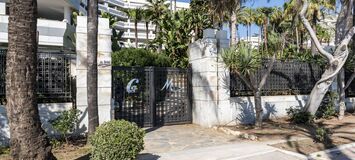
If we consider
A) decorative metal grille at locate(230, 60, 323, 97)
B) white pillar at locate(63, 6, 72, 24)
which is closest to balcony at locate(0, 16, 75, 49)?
white pillar at locate(63, 6, 72, 24)

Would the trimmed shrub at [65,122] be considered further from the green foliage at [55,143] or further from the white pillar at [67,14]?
the white pillar at [67,14]

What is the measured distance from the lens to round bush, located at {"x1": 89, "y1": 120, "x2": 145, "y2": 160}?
6.48 m

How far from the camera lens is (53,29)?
2278cm

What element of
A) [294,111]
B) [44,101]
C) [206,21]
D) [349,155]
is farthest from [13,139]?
[206,21]

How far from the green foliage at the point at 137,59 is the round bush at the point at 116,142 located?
598 inches

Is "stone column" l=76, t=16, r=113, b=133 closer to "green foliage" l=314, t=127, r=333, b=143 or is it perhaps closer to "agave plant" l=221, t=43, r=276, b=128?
"agave plant" l=221, t=43, r=276, b=128

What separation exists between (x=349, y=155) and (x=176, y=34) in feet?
57.5

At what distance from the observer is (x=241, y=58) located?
10.9 meters

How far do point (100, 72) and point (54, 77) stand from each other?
1.36 m

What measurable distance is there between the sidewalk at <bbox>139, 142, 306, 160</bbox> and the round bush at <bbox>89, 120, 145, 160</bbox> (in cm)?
117

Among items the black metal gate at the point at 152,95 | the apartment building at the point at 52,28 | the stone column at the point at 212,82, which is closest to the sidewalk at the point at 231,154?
the stone column at the point at 212,82

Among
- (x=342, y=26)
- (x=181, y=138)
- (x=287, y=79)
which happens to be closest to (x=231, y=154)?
(x=181, y=138)

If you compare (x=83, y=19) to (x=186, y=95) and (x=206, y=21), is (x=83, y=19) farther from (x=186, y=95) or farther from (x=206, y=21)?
(x=206, y=21)

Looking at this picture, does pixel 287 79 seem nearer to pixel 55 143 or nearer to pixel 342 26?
pixel 342 26
